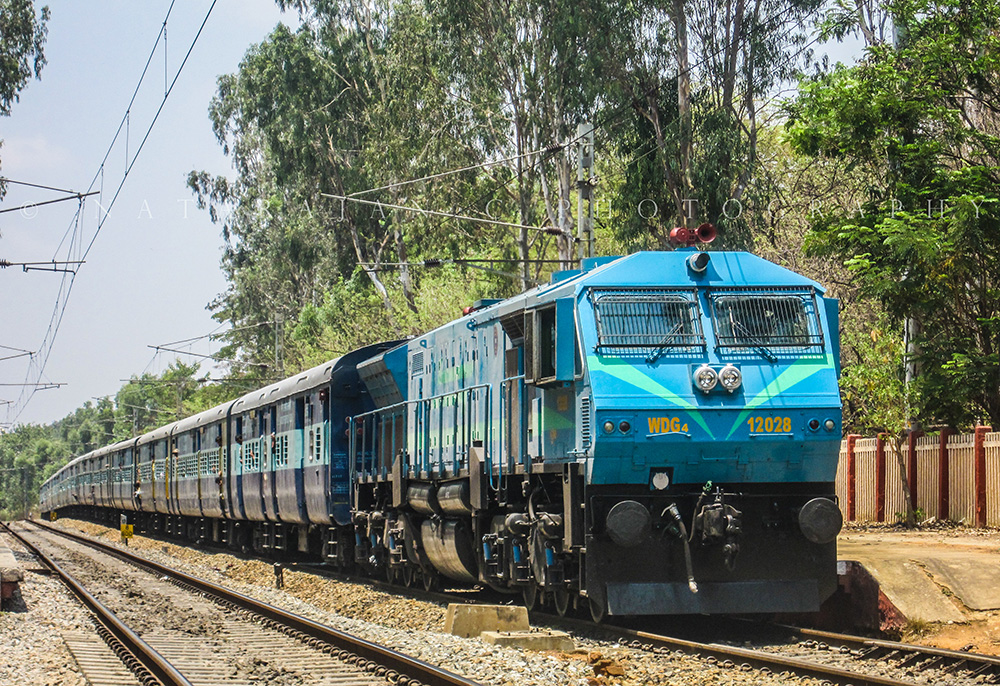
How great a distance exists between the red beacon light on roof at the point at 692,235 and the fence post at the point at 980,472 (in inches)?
438

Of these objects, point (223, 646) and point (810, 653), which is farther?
point (223, 646)

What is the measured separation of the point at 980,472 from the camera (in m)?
21.9

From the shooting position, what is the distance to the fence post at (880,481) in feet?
84.4

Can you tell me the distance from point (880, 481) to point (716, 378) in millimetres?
15581

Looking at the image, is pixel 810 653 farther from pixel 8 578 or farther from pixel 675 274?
pixel 8 578

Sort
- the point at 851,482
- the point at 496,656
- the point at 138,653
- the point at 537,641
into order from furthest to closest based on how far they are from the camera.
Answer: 1. the point at 851,482
2. the point at 138,653
3. the point at 537,641
4. the point at 496,656

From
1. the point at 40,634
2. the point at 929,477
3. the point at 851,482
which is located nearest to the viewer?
the point at 40,634

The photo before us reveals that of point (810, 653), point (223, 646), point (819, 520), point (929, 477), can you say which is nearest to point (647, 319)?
point (819, 520)

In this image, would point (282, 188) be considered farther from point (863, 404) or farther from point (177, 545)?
point (863, 404)

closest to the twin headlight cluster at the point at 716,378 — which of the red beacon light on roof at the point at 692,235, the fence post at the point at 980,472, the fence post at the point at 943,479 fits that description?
the red beacon light on roof at the point at 692,235

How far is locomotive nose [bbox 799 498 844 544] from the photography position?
11680 millimetres

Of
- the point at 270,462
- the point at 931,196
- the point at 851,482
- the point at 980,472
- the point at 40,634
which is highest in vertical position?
the point at 931,196

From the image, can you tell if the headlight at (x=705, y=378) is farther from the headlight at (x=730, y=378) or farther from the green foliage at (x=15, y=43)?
the green foliage at (x=15, y=43)

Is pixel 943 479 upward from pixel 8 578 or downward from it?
upward
